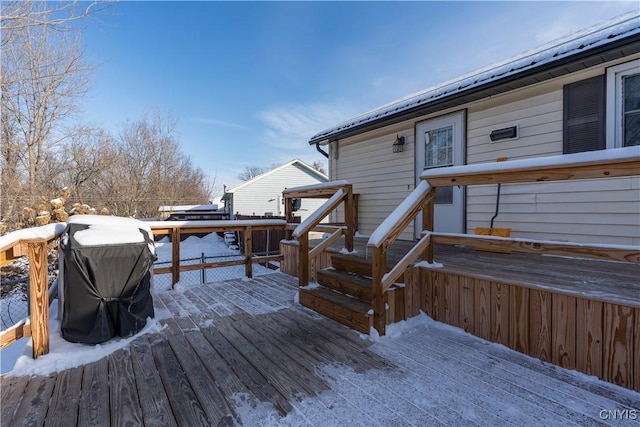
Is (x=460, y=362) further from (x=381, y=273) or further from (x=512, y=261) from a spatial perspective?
(x=512, y=261)

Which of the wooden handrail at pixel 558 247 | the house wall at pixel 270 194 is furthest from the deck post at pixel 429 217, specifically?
the house wall at pixel 270 194

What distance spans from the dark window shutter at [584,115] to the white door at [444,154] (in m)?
1.31

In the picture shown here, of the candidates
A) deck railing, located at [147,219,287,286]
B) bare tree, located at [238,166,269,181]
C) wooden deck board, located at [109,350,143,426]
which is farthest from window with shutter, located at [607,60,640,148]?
bare tree, located at [238,166,269,181]

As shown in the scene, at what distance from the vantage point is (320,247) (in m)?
4.04

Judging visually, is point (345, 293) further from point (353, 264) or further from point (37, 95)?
point (37, 95)

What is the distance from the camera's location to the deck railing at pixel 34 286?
2273mm

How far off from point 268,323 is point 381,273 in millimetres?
1309

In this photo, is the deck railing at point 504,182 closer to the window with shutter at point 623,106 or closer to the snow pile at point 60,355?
the window with shutter at point 623,106

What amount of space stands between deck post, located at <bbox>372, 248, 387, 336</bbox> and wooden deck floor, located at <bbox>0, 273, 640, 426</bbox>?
0.50 feet

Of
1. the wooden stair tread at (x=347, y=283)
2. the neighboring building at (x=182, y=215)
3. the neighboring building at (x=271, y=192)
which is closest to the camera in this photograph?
the wooden stair tread at (x=347, y=283)

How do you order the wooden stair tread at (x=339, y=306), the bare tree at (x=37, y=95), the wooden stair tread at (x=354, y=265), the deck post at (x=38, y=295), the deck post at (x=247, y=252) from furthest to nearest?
1. the bare tree at (x=37, y=95)
2. the deck post at (x=247, y=252)
3. the wooden stair tread at (x=354, y=265)
4. the wooden stair tread at (x=339, y=306)
5. the deck post at (x=38, y=295)

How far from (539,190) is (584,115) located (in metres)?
0.97

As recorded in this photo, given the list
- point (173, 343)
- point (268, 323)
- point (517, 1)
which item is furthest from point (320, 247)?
point (517, 1)

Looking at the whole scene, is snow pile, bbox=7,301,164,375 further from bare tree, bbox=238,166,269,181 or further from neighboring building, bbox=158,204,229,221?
bare tree, bbox=238,166,269,181
